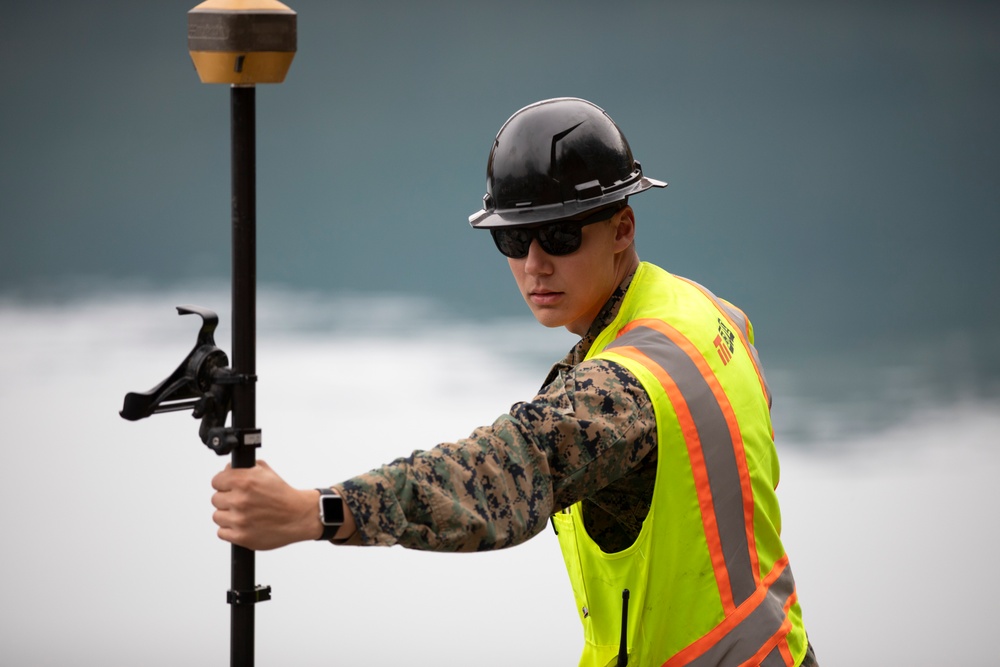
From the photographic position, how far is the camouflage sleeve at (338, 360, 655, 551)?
157 cm

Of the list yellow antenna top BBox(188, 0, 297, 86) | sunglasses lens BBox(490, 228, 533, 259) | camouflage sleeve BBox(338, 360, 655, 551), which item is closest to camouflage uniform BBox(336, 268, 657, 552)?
camouflage sleeve BBox(338, 360, 655, 551)

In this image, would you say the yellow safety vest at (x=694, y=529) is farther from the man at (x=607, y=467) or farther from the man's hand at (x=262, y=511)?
the man's hand at (x=262, y=511)

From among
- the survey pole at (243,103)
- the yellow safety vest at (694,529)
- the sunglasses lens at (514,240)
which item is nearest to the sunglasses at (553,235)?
the sunglasses lens at (514,240)

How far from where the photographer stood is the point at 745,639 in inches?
79.0

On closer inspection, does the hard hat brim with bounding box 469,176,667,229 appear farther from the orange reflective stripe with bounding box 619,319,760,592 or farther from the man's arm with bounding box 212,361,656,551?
the man's arm with bounding box 212,361,656,551

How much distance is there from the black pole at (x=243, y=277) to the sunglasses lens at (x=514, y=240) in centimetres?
59

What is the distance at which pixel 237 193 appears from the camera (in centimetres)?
163

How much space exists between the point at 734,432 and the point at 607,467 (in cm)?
30

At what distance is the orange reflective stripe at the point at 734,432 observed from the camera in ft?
6.51

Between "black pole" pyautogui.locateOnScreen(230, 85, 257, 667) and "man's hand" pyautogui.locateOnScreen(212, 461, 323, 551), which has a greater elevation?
"black pole" pyautogui.locateOnScreen(230, 85, 257, 667)

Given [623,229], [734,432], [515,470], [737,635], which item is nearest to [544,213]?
[623,229]

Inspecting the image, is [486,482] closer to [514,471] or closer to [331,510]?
[514,471]

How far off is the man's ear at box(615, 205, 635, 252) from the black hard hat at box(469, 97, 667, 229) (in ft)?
0.12

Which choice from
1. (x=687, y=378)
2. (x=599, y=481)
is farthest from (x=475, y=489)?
(x=687, y=378)
